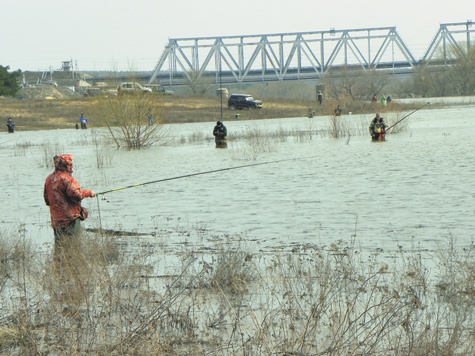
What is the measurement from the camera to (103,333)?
5414 mm

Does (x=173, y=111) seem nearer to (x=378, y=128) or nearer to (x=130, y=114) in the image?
(x=130, y=114)

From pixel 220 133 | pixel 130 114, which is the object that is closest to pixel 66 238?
pixel 220 133

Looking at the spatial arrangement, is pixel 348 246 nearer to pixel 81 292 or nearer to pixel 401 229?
pixel 401 229

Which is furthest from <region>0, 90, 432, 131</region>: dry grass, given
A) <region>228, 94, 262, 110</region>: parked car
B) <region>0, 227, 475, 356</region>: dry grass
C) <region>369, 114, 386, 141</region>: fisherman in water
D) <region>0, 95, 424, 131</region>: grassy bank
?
<region>0, 227, 475, 356</region>: dry grass

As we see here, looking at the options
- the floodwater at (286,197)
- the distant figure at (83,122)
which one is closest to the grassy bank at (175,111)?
the distant figure at (83,122)

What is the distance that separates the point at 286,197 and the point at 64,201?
306 inches

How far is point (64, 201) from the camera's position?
8.19m

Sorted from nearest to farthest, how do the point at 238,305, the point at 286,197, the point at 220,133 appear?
the point at 238,305
the point at 286,197
the point at 220,133

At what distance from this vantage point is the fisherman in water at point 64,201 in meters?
8.00

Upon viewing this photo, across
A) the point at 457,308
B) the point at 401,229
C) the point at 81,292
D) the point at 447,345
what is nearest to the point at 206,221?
the point at 401,229

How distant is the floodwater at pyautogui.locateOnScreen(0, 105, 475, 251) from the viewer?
10820mm

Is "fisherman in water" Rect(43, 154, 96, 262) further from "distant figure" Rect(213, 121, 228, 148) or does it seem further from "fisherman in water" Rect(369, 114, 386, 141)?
"fisherman in water" Rect(369, 114, 386, 141)

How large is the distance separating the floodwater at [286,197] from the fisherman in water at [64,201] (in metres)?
0.52

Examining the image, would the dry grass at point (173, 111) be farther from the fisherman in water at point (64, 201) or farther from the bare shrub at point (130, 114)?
the fisherman in water at point (64, 201)
